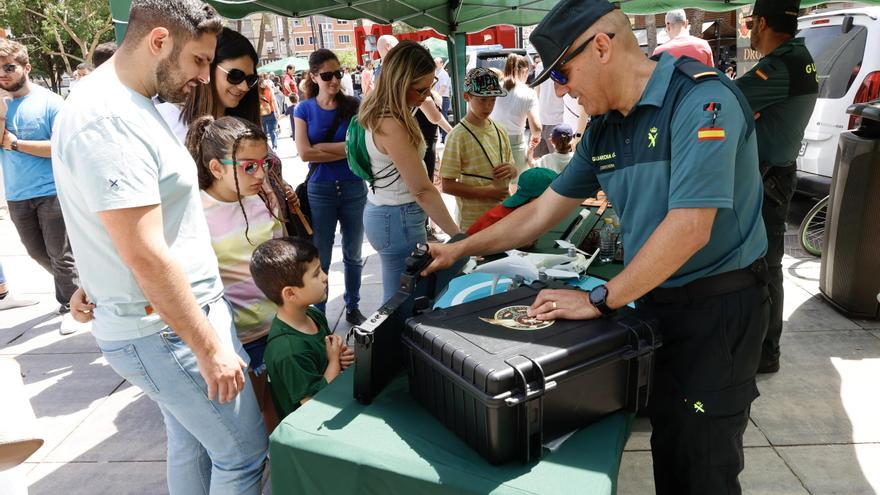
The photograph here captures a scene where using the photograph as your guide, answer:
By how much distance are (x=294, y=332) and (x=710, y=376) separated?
52.5 inches

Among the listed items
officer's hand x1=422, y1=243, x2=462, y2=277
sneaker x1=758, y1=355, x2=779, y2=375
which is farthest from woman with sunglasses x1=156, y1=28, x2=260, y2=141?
sneaker x1=758, y1=355, x2=779, y2=375

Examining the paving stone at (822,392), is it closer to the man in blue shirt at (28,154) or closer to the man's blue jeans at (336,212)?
the man's blue jeans at (336,212)

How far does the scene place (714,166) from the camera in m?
1.44

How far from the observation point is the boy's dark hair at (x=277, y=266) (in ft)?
6.68

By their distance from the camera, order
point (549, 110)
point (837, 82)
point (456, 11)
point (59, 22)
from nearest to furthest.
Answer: point (456, 11) < point (837, 82) < point (549, 110) < point (59, 22)

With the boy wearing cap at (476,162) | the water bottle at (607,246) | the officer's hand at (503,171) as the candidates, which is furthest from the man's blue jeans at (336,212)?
the water bottle at (607,246)

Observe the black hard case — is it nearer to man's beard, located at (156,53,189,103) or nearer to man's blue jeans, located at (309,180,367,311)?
man's beard, located at (156,53,189,103)

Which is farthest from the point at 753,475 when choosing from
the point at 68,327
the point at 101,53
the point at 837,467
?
the point at 68,327

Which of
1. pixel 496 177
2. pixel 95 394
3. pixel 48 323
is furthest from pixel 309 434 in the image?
pixel 48 323

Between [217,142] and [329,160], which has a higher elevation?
[217,142]

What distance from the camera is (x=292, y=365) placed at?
191 cm

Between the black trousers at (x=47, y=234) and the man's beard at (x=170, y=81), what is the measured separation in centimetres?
321

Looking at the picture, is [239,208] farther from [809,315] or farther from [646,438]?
[809,315]

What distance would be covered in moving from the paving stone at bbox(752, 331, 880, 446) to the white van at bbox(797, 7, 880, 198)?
2541 millimetres
